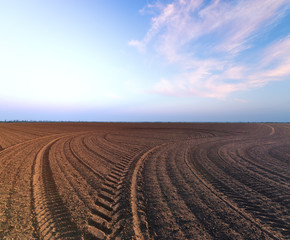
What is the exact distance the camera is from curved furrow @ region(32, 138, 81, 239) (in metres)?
2.89

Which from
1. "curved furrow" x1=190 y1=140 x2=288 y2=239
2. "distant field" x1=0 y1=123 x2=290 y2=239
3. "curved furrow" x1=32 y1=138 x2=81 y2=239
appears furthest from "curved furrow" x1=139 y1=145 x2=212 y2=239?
"curved furrow" x1=32 y1=138 x2=81 y2=239

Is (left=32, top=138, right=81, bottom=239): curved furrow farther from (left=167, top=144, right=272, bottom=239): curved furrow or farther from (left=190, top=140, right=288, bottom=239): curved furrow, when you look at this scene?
(left=190, top=140, right=288, bottom=239): curved furrow

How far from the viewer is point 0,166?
644 centimetres

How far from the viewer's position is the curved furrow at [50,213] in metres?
2.89

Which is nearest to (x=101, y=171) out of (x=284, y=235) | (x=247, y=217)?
(x=247, y=217)

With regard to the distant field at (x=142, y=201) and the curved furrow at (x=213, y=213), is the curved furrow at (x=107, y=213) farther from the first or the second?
the curved furrow at (x=213, y=213)

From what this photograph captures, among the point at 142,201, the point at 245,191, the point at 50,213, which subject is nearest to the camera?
the point at 50,213

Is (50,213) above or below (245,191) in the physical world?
above

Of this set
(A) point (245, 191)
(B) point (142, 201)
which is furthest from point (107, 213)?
(A) point (245, 191)

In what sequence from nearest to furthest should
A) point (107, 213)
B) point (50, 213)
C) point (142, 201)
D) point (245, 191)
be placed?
point (50, 213) < point (107, 213) < point (142, 201) < point (245, 191)

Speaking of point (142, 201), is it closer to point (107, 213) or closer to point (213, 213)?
point (107, 213)

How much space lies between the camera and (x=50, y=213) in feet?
11.4

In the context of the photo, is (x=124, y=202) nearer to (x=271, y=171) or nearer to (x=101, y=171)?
(x=101, y=171)

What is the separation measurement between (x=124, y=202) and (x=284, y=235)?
142 inches
